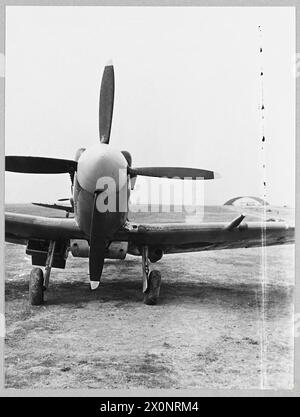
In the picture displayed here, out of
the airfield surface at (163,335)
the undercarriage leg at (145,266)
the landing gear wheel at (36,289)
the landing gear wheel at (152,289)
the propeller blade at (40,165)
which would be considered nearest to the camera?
the airfield surface at (163,335)

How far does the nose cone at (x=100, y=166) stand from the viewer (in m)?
5.35

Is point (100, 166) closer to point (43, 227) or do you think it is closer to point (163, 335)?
point (163, 335)

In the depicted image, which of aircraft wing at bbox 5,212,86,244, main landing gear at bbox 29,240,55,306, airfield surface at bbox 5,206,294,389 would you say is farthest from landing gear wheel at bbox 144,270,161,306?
main landing gear at bbox 29,240,55,306

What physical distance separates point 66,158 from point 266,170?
2.85 meters

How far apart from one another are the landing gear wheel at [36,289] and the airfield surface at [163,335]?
0.15m

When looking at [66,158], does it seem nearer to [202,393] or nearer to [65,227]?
[65,227]

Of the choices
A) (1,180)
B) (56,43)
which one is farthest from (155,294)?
(56,43)

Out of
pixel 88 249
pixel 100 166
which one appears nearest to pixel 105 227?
pixel 100 166

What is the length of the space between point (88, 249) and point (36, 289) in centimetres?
114

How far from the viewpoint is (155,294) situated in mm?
7406

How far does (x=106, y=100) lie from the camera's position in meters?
5.85

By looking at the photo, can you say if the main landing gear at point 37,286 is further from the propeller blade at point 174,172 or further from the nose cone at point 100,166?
the propeller blade at point 174,172

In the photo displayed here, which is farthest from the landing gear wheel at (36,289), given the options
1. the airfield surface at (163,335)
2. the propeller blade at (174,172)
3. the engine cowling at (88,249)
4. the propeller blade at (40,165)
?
the propeller blade at (174,172)

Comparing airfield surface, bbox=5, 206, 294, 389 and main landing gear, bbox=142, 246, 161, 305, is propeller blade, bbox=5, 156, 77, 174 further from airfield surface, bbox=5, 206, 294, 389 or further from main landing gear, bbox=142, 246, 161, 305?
main landing gear, bbox=142, 246, 161, 305
